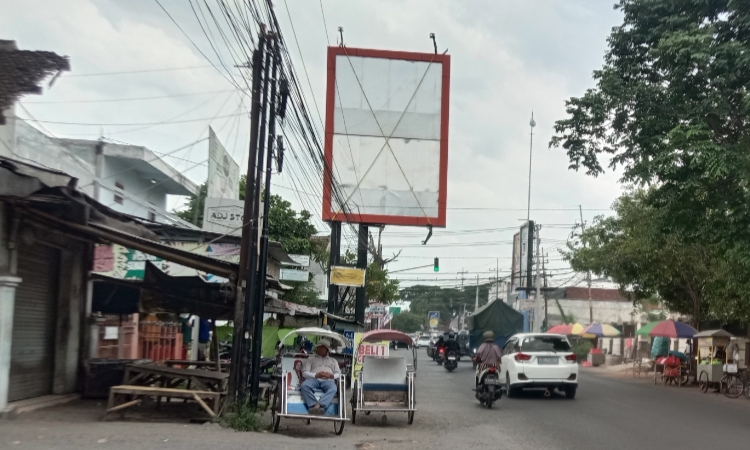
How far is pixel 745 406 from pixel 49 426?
1549 cm

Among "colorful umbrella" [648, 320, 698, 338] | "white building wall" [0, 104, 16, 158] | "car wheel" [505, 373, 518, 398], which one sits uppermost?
"white building wall" [0, 104, 16, 158]

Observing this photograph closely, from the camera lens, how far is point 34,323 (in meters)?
12.6

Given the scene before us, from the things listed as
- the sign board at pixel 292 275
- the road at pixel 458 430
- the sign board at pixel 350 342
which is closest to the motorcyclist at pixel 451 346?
the sign board at pixel 350 342

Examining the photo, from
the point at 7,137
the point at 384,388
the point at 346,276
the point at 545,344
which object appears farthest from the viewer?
the point at 346,276

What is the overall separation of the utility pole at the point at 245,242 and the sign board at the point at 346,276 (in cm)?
1761

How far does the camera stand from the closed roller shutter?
11.8 meters

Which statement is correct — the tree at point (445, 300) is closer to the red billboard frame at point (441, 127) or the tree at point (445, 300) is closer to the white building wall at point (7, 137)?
the red billboard frame at point (441, 127)

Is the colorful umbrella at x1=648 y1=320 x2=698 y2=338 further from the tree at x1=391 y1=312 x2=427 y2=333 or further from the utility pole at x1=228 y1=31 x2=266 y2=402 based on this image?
the tree at x1=391 y1=312 x2=427 y2=333

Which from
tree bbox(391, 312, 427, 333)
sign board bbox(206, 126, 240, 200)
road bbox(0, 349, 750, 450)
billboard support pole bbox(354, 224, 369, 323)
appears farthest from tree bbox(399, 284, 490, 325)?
road bbox(0, 349, 750, 450)

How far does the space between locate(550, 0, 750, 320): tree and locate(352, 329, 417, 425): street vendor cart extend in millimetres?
7390

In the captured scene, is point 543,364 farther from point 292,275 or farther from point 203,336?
point 203,336

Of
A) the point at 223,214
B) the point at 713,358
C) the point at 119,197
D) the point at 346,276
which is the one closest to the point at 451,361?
the point at 346,276

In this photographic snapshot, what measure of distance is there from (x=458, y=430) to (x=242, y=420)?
142 inches

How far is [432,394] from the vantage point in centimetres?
2025
